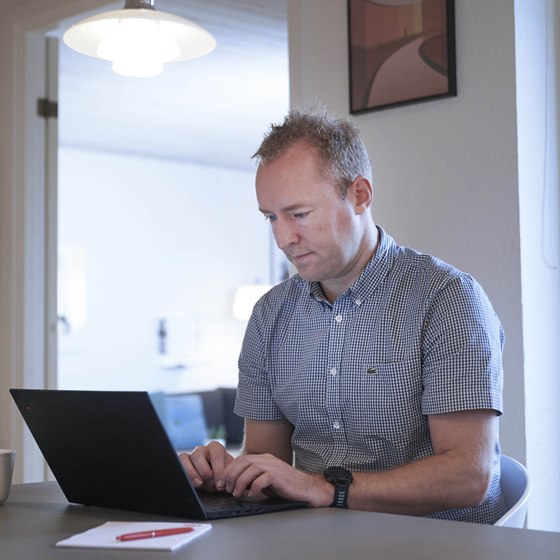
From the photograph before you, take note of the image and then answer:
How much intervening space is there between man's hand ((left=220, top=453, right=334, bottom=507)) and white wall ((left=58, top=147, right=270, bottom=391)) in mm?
5889

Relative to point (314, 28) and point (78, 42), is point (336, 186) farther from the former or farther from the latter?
point (314, 28)

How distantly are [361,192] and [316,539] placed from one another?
0.86m

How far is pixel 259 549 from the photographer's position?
1.16 meters

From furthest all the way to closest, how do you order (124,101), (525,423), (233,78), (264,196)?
1. (124,101)
2. (233,78)
3. (525,423)
4. (264,196)

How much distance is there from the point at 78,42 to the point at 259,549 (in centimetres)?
139

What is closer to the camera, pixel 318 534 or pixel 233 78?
pixel 318 534

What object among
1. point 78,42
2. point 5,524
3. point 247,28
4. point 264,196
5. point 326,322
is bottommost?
point 5,524

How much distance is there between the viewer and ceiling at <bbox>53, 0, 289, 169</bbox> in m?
3.96

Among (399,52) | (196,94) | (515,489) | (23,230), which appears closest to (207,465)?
(515,489)

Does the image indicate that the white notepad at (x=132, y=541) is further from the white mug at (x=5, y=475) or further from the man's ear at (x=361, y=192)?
the man's ear at (x=361, y=192)

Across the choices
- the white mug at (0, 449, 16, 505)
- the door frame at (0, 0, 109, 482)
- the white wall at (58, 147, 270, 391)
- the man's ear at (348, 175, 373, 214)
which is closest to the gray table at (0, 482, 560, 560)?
the white mug at (0, 449, 16, 505)

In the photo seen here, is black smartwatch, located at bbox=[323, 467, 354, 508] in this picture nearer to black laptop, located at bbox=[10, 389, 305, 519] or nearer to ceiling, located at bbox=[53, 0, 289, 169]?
black laptop, located at bbox=[10, 389, 305, 519]

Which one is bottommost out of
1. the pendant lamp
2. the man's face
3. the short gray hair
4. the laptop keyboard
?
the laptop keyboard

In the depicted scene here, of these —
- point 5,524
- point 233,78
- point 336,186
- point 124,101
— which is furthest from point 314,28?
point 124,101
